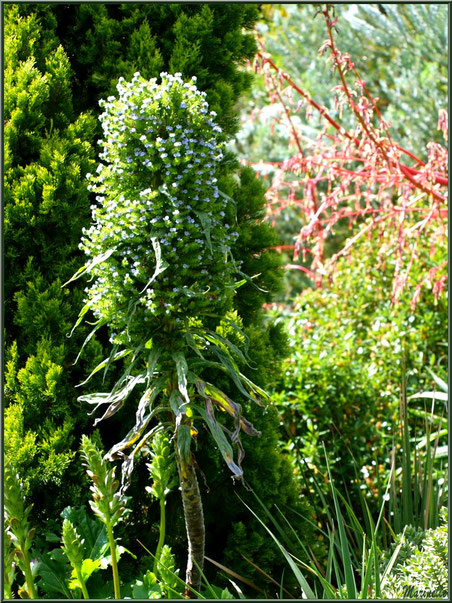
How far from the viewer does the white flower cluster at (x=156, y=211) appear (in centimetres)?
194

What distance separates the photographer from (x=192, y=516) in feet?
7.14

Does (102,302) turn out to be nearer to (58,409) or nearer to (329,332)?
(58,409)

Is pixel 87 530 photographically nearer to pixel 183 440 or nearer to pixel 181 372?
pixel 183 440

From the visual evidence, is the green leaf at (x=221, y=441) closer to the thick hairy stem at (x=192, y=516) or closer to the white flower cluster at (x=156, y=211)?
the thick hairy stem at (x=192, y=516)

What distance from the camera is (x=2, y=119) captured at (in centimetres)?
257

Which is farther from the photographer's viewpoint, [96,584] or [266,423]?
[266,423]

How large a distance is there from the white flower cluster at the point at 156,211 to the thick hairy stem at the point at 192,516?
478 millimetres

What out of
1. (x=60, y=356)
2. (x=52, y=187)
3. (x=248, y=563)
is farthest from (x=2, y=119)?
(x=248, y=563)

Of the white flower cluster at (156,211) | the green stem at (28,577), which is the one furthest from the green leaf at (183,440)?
the green stem at (28,577)

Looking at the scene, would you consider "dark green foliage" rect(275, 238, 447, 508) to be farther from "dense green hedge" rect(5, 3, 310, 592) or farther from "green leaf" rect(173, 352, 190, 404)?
"green leaf" rect(173, 352, 190, 404)

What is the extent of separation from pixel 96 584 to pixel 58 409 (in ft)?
2.12

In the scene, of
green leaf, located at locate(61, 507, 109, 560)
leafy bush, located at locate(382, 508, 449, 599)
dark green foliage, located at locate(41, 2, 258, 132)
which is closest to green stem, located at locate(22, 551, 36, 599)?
green leaf, located at locate(61, 507, 109, 560)

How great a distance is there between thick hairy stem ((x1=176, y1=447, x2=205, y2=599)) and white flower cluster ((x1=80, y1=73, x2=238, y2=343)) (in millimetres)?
478

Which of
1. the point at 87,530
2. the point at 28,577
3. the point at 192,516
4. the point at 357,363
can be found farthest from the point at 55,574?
the point at 357,363
